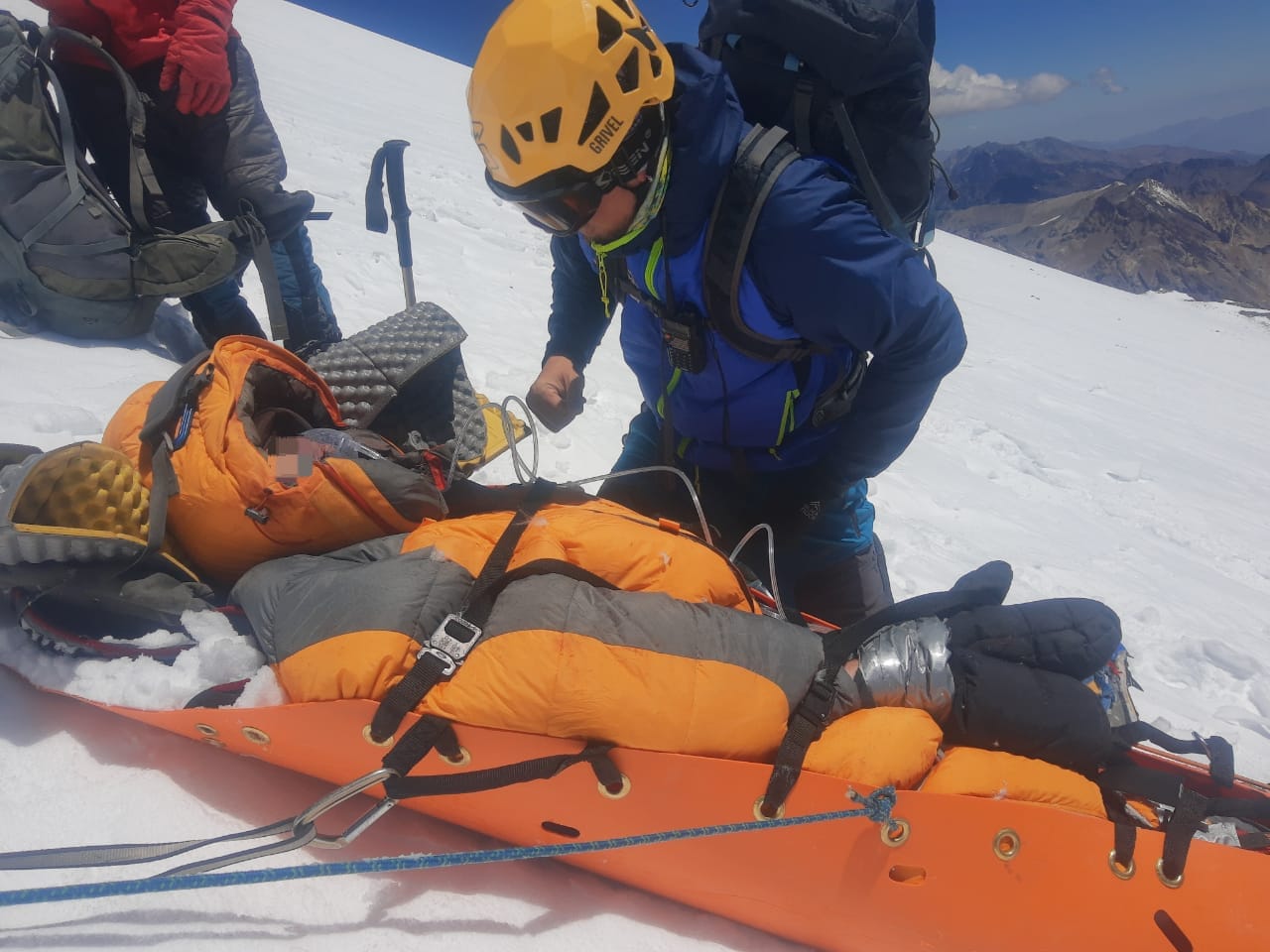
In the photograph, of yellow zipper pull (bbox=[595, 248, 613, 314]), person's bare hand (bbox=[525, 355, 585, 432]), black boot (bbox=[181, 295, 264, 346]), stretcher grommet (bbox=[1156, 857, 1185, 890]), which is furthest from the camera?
black boot (bbox=[181, 295, 264, 346])

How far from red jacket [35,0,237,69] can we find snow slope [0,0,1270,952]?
1144 mm

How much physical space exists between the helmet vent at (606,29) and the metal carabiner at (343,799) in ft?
4.84

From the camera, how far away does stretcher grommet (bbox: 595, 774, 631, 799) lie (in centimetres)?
135

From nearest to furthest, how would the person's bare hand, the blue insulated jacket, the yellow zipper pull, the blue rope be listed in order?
the blue rope → the blue insulated jacket → the yellow zipper pull → the person's bare hand

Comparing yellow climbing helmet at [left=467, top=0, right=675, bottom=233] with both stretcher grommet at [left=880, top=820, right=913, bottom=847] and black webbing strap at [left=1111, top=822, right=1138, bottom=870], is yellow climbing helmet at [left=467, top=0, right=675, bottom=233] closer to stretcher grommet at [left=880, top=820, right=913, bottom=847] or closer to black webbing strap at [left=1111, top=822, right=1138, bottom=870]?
stretcher grommet at [left=880, top=820, right=913, bottom=847]

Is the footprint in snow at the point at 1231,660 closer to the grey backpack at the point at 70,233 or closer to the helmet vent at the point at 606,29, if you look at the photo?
the helmet vent at the point at 606,29

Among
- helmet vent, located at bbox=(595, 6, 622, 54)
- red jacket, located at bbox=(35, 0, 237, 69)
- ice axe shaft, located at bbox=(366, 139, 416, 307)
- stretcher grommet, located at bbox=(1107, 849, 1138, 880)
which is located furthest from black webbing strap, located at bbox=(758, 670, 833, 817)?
red jacket, located at bbox=(35, 0, 237, 69)

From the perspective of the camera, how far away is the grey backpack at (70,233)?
2.77 meters

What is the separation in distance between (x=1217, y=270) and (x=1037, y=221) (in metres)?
47.4

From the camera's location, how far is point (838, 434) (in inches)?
79.5

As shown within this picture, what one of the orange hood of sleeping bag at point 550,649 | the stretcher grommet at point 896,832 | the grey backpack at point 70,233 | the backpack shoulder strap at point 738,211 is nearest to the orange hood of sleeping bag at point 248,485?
the orange hood of sleeping bag at point 550,649

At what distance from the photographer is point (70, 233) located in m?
2.92

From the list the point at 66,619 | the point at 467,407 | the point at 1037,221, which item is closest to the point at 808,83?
the point at 467,407

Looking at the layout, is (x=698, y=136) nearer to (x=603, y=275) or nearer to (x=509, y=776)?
(x=603, y=275)
